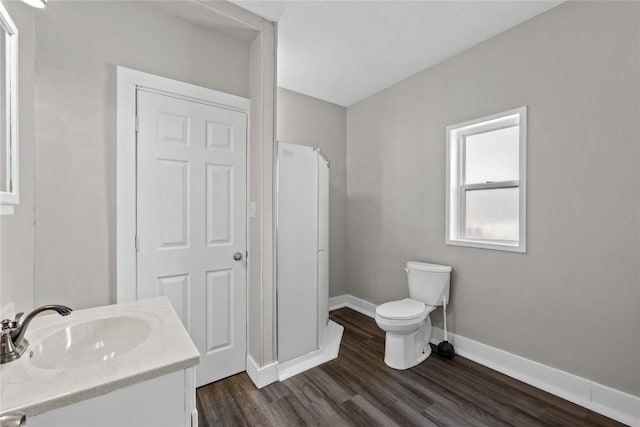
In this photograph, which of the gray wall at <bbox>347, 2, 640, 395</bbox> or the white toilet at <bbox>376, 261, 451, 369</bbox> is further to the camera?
the white toilet at <bbox>376, 261, 451, 369</bbox>

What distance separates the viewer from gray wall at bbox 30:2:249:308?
4.86 feet

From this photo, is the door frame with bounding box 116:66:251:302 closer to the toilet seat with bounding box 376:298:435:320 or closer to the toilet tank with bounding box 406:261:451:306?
the toilet seat with bounding box 376:298:435:320

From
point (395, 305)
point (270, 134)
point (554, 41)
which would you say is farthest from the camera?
point (395, 305)

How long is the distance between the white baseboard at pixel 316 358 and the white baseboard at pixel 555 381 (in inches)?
35.7

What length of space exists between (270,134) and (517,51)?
1910 millimetres

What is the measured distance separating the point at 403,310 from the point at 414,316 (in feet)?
0.36

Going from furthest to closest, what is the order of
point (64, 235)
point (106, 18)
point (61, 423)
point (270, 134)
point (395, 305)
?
point (395, 305) → point (270, 134) → point (106, 18) → point (64, 235) → point (61, 423)

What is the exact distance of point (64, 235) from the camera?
1535mm

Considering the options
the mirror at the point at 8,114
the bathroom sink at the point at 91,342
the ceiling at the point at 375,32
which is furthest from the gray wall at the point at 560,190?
the mirror at the point at 8,114

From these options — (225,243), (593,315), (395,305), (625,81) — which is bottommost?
(395,305)

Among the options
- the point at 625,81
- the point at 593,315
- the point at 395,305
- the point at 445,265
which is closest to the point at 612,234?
the point at 593,315

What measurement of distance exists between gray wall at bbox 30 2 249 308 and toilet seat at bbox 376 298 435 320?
74.0 inches

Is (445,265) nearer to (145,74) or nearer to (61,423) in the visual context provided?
(61,423)

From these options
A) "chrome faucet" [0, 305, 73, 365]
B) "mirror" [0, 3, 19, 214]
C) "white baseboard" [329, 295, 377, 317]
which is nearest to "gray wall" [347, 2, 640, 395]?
"white baseboard" [329, 295, 377, 317]
